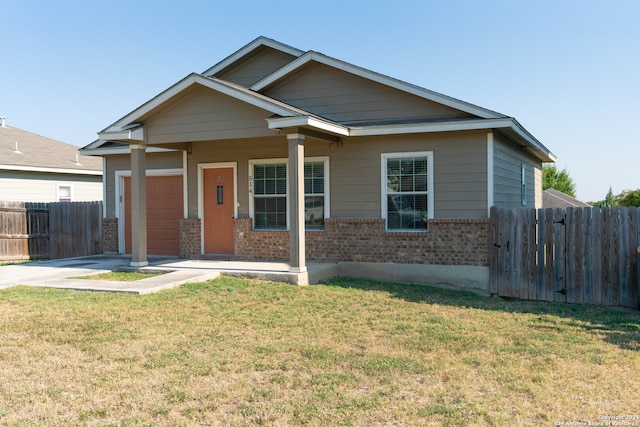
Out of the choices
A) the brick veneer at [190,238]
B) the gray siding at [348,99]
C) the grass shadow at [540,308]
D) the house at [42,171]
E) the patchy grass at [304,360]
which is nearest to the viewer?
the patchy grass at [304,360]

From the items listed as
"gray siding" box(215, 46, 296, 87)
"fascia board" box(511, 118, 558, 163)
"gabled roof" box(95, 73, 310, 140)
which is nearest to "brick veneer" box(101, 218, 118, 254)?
"gabled roof" box(95, 73, 310, 140)

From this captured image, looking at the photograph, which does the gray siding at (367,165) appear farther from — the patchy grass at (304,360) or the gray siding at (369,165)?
the patchy grass at (304,360)

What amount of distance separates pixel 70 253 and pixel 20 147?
6.95 metres

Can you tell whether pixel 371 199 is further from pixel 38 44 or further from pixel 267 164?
pixel 38 44

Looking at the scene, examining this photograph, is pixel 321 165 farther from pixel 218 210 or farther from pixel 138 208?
pixel 138 208

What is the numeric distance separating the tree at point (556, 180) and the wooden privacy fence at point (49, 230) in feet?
121

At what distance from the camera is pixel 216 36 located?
56.5 feet

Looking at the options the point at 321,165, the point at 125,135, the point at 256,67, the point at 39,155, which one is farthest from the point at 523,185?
the point at 39,155

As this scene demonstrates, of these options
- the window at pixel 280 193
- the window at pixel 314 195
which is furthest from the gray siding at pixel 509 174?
the window at pixel 314 195

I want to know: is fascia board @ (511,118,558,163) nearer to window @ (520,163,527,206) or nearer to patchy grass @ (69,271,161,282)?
window @ (520,163,527,206)

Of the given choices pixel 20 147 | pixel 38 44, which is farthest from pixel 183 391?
pixel 20 147

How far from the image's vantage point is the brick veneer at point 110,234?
49.8 feet

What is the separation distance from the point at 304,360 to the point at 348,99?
7.74m

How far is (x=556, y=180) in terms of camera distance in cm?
4500
